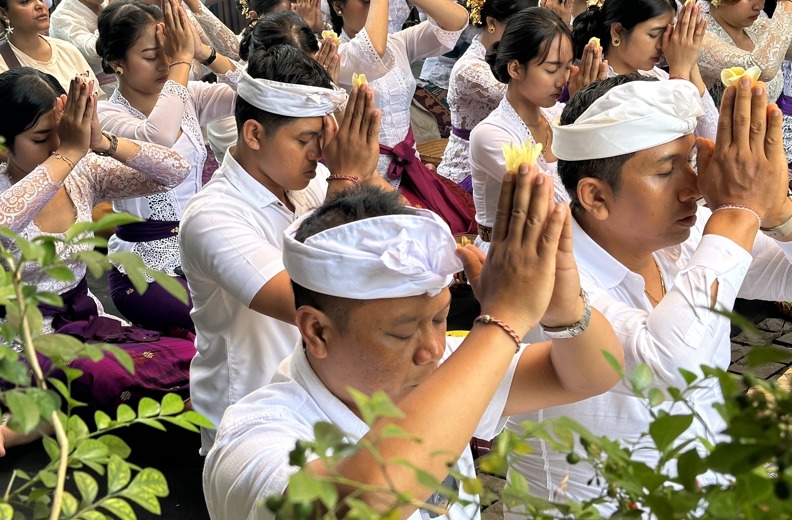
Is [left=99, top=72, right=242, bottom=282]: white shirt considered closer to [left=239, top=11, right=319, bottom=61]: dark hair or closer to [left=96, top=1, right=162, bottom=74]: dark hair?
[left=96, top=1, right=162, bottom=74]: dark hair

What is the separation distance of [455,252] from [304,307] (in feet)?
0.78

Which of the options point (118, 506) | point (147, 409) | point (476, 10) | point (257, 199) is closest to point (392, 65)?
point (476, 10)

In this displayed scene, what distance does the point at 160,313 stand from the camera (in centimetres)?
335

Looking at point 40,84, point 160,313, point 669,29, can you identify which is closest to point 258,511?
point 40,84

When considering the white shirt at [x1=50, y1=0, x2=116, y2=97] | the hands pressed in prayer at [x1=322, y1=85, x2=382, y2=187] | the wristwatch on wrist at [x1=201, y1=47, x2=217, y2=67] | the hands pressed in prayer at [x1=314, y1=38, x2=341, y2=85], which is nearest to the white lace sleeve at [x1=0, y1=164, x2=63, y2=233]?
the hands pressed in prayer at [x1=322, y1=85, x2=382, y2=187]

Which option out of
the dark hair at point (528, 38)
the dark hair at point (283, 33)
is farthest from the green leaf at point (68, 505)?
the dark hair at point (528, 38)

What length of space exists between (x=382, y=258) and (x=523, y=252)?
0.68ft

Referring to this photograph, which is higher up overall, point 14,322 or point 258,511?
point 14,322

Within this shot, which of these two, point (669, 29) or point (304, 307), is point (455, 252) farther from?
point (669, 29)

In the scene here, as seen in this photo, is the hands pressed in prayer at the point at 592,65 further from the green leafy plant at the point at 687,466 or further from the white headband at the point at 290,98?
the green leafy plant at the point at 687,466

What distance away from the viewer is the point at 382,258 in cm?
131

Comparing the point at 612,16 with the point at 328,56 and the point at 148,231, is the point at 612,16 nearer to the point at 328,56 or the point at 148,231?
the point at 328,56

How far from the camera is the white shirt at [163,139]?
132 inches

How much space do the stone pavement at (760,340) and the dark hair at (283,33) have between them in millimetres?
1643
